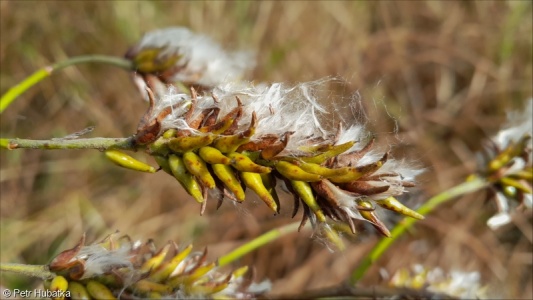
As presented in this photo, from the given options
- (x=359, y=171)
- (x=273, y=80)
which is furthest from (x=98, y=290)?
(x=273, y=80)

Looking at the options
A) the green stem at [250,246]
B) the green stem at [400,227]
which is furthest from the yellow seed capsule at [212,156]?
the green stem at [400,227]

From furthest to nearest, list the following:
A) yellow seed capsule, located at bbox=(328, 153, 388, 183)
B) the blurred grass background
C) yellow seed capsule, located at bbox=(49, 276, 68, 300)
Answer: the blurred grass background
yellow seed capsule, located at bbox=(49, 276, 68, 300)
yellow seed capsule, located at bbox=(328, 153, 388, 183)

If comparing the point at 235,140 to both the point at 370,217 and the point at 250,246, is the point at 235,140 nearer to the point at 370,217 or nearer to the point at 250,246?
the point at 370,217

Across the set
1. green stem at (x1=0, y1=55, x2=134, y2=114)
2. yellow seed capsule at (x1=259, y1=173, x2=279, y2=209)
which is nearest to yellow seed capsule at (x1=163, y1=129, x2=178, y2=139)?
yellow seed capsule at (x1=259, y1=173, x2=279, y2=209)

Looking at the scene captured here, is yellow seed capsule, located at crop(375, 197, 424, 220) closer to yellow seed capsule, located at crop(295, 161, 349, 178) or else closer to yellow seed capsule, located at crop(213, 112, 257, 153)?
yellow seed capsule, located at crop(295, 161, 349, 178)

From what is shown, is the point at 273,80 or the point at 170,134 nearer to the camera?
the point at 170,134

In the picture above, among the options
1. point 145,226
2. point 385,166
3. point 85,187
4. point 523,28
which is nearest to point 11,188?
point 85,187
